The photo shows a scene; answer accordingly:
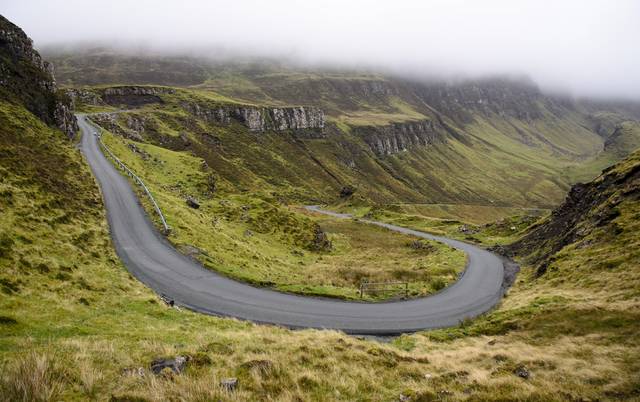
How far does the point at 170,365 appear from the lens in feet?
33.8

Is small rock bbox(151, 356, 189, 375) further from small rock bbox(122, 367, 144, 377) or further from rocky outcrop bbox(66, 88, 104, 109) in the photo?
rocky outcrop bbox(66, 88, 104, 109)

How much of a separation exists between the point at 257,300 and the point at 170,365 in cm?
1318

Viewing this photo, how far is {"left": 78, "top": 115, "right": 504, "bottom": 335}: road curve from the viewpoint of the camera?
21.7 meters

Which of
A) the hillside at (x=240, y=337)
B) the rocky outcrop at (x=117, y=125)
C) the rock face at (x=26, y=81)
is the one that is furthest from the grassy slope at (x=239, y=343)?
the rocky outcrop at (x=117, y=125)

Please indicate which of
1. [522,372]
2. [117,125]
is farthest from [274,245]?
[117,125]

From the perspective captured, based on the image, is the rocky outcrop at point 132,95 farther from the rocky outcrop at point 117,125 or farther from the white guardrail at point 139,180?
the white guardrail at point 139,180

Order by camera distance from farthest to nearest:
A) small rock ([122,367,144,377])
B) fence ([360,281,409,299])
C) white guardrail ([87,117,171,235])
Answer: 1. white guardrail ([87,117,171,235])
2. fence ([360,281,409,299])
3. small rock ([122,367,144,377])

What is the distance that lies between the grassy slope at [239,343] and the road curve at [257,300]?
1751 mm

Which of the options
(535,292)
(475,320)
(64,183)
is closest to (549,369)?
(475,320)

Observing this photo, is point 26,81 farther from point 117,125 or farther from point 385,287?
point 117,125

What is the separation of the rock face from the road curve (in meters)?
23.9

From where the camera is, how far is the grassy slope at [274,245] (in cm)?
3075

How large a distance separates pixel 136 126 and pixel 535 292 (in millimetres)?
124996

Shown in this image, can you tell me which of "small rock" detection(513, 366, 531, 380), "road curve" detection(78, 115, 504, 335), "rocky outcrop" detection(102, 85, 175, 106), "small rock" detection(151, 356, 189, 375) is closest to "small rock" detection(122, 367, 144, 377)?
"small rock" detection(151, 356, 189, 375)
